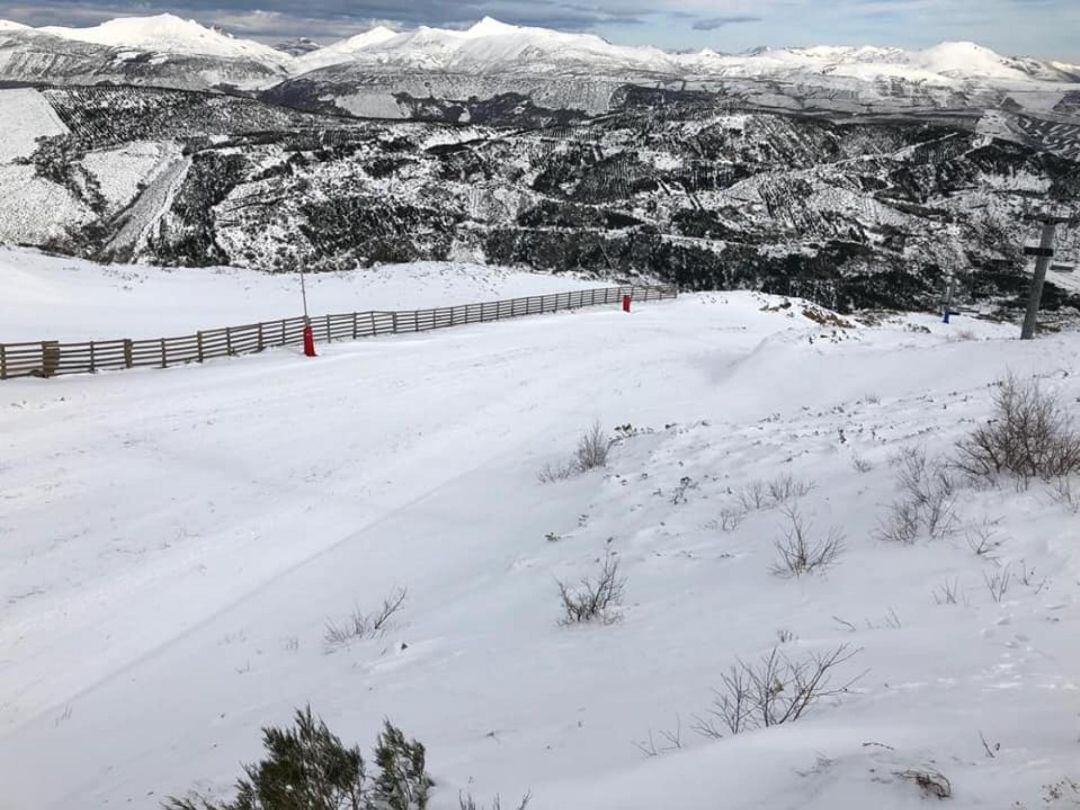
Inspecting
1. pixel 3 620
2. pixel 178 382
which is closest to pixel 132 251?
pixel 178 382

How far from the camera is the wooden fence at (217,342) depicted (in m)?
20.8

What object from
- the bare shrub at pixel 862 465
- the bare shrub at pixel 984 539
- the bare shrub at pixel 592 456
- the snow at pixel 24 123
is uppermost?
the snow at pixel 24 123

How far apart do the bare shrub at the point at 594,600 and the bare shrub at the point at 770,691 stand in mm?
2069

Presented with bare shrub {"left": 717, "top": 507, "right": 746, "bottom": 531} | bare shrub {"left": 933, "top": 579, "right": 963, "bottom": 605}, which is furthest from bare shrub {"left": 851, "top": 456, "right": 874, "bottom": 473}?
bare shrub {"left": 933, "top": 579, "right": 963, "bottom": 605}

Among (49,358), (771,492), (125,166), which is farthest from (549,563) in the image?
(125,166)

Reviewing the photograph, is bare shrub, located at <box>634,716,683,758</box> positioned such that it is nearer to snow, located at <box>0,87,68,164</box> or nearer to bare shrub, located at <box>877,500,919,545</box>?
bare shrub, located at <box>877,500,919,545</box>

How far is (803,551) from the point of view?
7922 mm

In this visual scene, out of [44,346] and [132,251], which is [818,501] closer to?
[44,346]

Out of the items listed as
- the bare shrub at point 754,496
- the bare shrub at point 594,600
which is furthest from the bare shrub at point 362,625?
the bare shrub at point 754,496

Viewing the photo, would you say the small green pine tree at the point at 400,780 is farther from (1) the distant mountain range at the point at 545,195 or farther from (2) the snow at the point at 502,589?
(1) the distant mountain range at the point at 545,195

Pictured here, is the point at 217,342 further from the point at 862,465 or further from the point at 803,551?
the point at 803,551

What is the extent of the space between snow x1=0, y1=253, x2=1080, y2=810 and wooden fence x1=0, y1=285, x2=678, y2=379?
1.05m

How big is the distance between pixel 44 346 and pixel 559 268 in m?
50.8

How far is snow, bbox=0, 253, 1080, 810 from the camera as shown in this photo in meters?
4.58
